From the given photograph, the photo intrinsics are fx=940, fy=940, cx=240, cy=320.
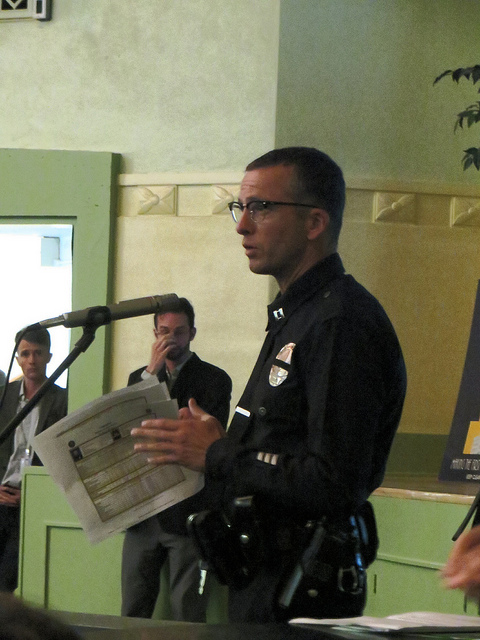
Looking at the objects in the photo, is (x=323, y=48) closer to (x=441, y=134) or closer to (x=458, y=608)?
(x=441, y=134)

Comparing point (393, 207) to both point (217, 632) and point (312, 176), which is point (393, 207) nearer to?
point (312, 176)

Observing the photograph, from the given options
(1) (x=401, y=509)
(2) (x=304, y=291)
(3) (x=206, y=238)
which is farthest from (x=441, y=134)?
(2) (x=304, y=291)

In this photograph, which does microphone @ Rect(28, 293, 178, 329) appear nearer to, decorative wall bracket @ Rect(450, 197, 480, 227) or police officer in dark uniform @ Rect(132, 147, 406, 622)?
police officer in dark uniform @ Rect(132, 147, 406, 622)

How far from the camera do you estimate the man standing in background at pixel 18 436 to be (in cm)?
375

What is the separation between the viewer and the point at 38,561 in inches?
146

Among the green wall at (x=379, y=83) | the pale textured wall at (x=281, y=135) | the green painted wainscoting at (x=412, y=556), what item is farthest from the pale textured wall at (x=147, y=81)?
the green painted wainscoting at (x=412, y=556)

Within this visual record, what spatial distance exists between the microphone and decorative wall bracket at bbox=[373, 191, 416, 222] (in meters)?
2.02

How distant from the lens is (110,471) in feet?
6.10

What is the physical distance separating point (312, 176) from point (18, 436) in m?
2.33

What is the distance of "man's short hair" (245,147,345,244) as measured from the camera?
5.98ft

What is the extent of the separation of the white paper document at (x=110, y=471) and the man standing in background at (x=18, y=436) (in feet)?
6.35

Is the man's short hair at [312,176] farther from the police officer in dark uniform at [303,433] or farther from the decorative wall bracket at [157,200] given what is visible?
the decorative wall bracket at [157,200]

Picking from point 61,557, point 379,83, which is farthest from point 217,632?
point 379,83

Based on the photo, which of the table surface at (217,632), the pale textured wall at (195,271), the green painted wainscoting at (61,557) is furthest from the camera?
the pale textured wall at (195,271)
